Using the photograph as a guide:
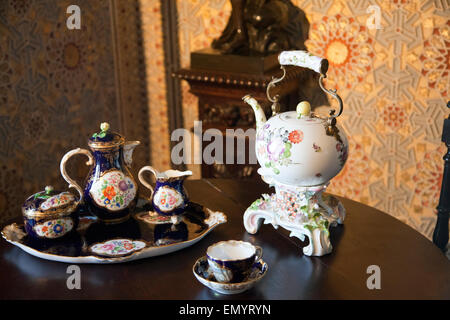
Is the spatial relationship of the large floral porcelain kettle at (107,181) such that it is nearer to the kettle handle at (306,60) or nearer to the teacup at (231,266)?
Answer: the teacup at (231,266)

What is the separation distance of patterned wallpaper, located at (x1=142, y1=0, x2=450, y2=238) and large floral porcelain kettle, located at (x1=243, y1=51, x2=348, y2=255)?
1026 mm

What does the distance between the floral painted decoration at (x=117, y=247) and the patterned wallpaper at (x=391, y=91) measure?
1.39 m

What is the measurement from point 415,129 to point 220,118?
817mm

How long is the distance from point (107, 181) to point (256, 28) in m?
1.20

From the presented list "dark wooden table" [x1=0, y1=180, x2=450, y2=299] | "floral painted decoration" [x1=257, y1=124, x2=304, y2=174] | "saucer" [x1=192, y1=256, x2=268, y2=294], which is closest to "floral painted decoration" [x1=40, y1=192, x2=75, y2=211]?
"dark wooden table" [x1=0, y1=180, x2=450, y2=299]

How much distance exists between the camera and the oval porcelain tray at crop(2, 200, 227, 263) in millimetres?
1290

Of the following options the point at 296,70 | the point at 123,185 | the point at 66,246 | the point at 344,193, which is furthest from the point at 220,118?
the point at 66,246

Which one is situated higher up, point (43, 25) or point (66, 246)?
point (43, 25)

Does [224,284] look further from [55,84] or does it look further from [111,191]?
[55,84]

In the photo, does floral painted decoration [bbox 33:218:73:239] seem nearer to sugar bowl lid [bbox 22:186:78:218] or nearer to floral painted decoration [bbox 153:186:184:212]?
sugar bowl lid [bbox 22:186:78:218]

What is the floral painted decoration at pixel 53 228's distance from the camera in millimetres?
1337
